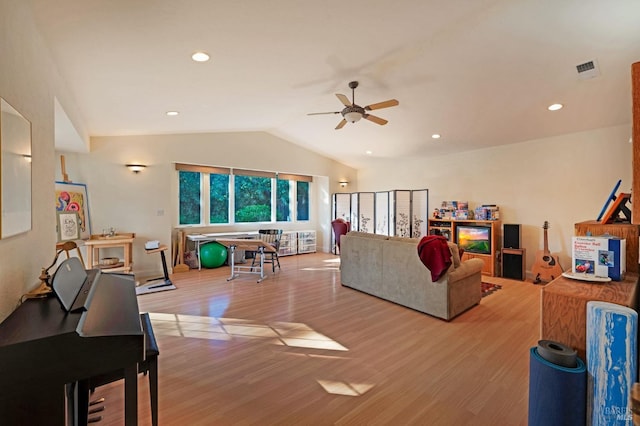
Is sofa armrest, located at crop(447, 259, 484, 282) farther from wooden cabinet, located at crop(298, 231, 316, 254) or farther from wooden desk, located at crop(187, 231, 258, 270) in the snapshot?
wooden cabinet, located at crop(298, 231, 316, 254)

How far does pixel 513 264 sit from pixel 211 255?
612cm

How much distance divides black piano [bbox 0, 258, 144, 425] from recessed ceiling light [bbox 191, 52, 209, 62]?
7.17ft

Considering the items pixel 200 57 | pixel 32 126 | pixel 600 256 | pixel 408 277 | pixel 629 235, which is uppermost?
pixel 200 57

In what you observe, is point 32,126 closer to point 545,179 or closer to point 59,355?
point 59,355

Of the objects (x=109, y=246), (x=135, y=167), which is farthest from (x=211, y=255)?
(x=135, y=167)

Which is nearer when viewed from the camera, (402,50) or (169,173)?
(402,50)

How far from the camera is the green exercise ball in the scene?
246 inches

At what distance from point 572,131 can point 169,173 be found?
7.49 meters

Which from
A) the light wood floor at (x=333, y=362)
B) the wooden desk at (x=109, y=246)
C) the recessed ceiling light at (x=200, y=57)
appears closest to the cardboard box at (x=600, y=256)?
the light wood floor at (x=333, y=362)

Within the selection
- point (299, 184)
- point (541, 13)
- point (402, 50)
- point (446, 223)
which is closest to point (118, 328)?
point (402, 50)

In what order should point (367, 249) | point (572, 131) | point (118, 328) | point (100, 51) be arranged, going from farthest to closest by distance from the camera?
point (572, 131), point (367, 249), point (100, 51), point (118, 328)

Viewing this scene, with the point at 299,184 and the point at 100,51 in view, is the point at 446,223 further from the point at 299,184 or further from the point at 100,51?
the point at 100,51

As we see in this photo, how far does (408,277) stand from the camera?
3.82 meters

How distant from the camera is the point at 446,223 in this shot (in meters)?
6.45
